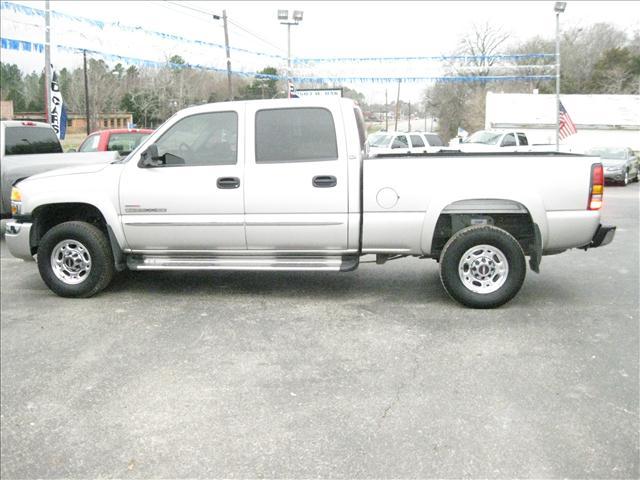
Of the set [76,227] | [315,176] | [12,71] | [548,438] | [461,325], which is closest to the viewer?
[548,438]

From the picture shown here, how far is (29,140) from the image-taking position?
1048cm

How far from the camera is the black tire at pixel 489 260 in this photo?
561cm

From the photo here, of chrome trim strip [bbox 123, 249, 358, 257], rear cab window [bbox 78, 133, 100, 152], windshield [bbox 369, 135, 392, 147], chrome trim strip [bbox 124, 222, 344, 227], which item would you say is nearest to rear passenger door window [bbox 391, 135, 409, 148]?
windshield [bbox 369, 135, 392, 147]

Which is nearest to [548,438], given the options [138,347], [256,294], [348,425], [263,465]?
[348,425]

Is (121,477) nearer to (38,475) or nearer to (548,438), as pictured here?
(38,475)

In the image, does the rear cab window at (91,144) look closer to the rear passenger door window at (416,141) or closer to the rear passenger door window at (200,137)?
the rear passenger door window at (200,137)

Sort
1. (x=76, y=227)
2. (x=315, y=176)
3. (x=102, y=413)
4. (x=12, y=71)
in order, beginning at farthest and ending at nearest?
(x=12, y=71)
(x=76, y=227)
(x=315, y=176)
(x=102, y=413)

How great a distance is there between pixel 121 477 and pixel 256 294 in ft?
11.4

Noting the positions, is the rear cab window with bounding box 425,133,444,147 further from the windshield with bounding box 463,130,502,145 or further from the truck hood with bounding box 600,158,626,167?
the truck hood with bounding box 600,158,626,167

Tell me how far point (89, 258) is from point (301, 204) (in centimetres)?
232

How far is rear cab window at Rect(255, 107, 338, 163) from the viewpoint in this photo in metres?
5.88

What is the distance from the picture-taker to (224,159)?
595cm

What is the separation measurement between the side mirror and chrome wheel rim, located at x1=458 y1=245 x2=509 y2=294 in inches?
123

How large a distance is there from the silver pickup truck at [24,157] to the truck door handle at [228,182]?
4.62 meters
